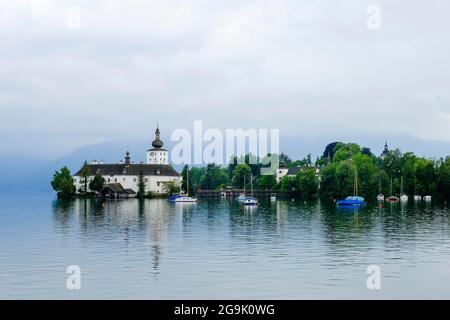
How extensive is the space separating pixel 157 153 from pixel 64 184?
31955 mm

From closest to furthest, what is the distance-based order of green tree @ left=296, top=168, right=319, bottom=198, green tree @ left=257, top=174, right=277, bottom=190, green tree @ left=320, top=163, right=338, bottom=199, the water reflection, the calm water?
the calm water < the water reflection < green tree @ left=320, top=163, right=338, bottom=199 < green tree @ left=296, top=168, right=319, bottom=198 < green tree @ left=257, top=174, right=277, bottom=190

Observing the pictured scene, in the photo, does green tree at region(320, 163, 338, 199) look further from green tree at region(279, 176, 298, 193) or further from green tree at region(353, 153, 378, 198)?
green tree at region(279, 176, 298, 193)

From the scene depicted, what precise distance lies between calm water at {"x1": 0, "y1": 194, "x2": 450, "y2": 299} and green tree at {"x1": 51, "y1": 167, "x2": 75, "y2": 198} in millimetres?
96052

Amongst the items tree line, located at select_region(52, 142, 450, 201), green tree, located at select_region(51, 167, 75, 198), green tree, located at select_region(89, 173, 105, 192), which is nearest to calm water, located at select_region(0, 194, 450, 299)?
tree line, located at select_region(52, 142, 450, 201)

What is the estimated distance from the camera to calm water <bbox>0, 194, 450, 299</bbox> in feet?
92.2

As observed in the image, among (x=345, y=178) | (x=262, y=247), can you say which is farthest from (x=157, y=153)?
(x=262, y=247)

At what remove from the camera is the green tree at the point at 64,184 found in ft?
502

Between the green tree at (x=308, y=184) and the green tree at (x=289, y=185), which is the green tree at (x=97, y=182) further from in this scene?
the green tree at (x=308, y=184)

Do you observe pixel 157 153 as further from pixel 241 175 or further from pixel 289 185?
pixel 289 185

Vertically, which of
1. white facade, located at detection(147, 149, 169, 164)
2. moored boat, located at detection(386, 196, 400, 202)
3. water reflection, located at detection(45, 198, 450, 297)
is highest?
white facade, located at detection(147, 149, 169, 164)
